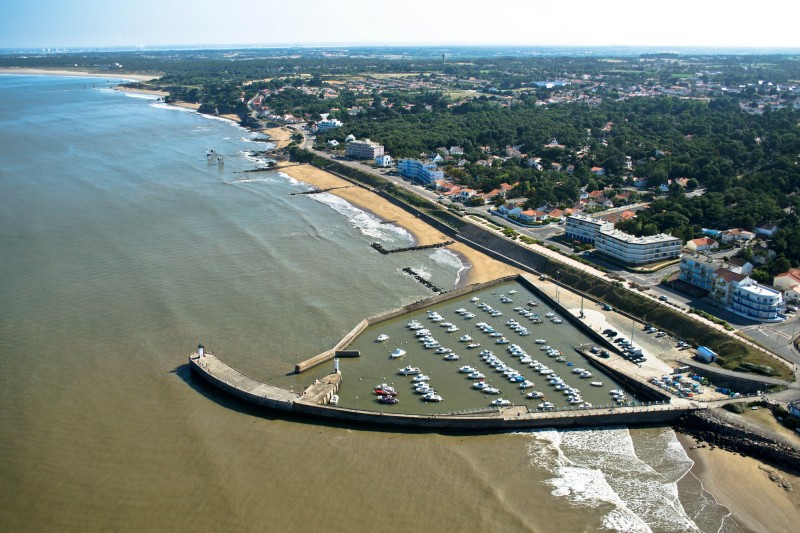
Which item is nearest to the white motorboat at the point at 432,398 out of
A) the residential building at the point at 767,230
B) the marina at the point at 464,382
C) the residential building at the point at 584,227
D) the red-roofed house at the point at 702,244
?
the marina at the point at 464,382

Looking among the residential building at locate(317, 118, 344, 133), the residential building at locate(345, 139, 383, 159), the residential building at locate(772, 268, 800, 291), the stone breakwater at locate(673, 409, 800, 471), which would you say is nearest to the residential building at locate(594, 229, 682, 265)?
the residential building at locate(772, 268, 800, 291)

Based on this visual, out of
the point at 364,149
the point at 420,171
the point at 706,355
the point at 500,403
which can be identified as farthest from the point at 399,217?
the point at 706,355

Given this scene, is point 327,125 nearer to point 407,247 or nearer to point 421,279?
point 407,247

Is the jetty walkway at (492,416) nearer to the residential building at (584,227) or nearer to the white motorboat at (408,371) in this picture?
the white motorboat at (408,371)

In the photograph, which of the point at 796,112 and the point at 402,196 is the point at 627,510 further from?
the point at 796,112

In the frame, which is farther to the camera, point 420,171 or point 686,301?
point 420,171
